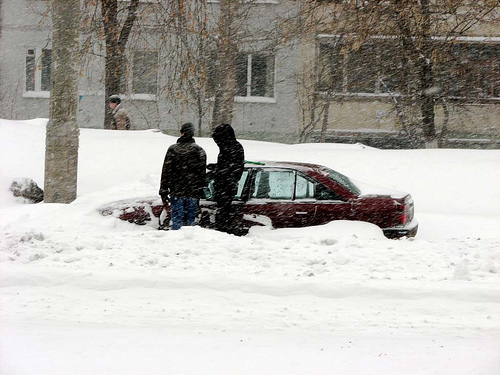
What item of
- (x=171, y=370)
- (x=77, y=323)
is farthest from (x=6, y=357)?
(x=171, y=370)

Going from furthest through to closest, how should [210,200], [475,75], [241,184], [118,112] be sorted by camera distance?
[475,75], [118,112], [210,200], [241,184]

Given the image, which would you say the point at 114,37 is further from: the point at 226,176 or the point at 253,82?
the point at 253,82

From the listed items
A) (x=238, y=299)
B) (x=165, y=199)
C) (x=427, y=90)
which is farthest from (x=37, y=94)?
(x=238, y=299)

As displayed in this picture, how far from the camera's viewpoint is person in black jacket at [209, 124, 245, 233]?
815cm

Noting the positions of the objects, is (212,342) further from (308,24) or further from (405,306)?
(308,24)

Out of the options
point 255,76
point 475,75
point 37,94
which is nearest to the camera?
point 475,75

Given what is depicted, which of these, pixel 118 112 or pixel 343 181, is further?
pixel 118 112

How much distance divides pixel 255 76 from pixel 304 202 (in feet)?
56.0

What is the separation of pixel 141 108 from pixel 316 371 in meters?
20.9

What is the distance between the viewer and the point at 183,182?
812cm

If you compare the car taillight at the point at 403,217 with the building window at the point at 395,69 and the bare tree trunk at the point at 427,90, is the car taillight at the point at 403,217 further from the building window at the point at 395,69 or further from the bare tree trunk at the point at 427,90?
the bare tree trunk at the point at 427,90

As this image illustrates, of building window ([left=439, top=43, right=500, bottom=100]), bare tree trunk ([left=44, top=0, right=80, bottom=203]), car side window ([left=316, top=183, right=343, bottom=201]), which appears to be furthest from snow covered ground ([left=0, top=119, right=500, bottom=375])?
building window ([left=439, top=43, right=500, bottom=100])

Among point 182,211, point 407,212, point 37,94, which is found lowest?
point 182,211

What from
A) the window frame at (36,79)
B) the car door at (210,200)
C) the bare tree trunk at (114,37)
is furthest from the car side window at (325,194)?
the window frame at (36,79)
